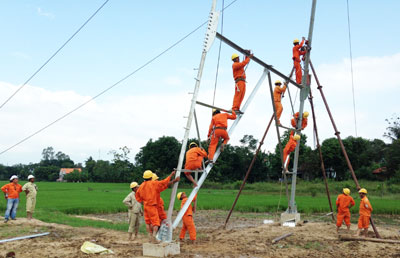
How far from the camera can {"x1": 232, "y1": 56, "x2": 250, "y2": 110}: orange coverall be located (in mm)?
10594

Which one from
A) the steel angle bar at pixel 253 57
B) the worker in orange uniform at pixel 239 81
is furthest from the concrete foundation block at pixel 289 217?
the worker in orange uniform at pixel 239 81

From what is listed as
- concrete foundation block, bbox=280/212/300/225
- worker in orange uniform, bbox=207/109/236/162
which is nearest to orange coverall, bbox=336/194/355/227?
concrete foundation block, bbox=280/212/300/225

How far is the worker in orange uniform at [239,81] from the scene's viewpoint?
10586mm

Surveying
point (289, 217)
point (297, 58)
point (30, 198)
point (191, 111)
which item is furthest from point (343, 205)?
point (30, 198)

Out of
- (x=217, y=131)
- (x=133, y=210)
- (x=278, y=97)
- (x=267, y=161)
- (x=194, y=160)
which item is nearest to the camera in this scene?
(x=194, y=160)

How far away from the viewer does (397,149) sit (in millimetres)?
47625

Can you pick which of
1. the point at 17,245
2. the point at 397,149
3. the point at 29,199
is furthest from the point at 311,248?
the point at 397,149

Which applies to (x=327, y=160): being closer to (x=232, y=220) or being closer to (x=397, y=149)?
(x=397, y=149)

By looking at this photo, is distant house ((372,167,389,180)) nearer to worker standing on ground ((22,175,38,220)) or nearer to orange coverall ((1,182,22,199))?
worker standing on ground ((22,175,38,220))

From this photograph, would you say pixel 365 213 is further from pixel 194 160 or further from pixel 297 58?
pixel 194 160

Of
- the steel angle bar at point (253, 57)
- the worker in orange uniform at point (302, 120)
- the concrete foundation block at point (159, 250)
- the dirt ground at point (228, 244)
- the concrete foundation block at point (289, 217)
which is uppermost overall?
the steel angle bar at point (253, 57)

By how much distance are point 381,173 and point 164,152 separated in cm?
3506

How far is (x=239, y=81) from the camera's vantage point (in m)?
10.7

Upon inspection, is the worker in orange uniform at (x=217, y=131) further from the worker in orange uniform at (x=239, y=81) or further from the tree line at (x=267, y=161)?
the tree line at (x=267, y=161)
